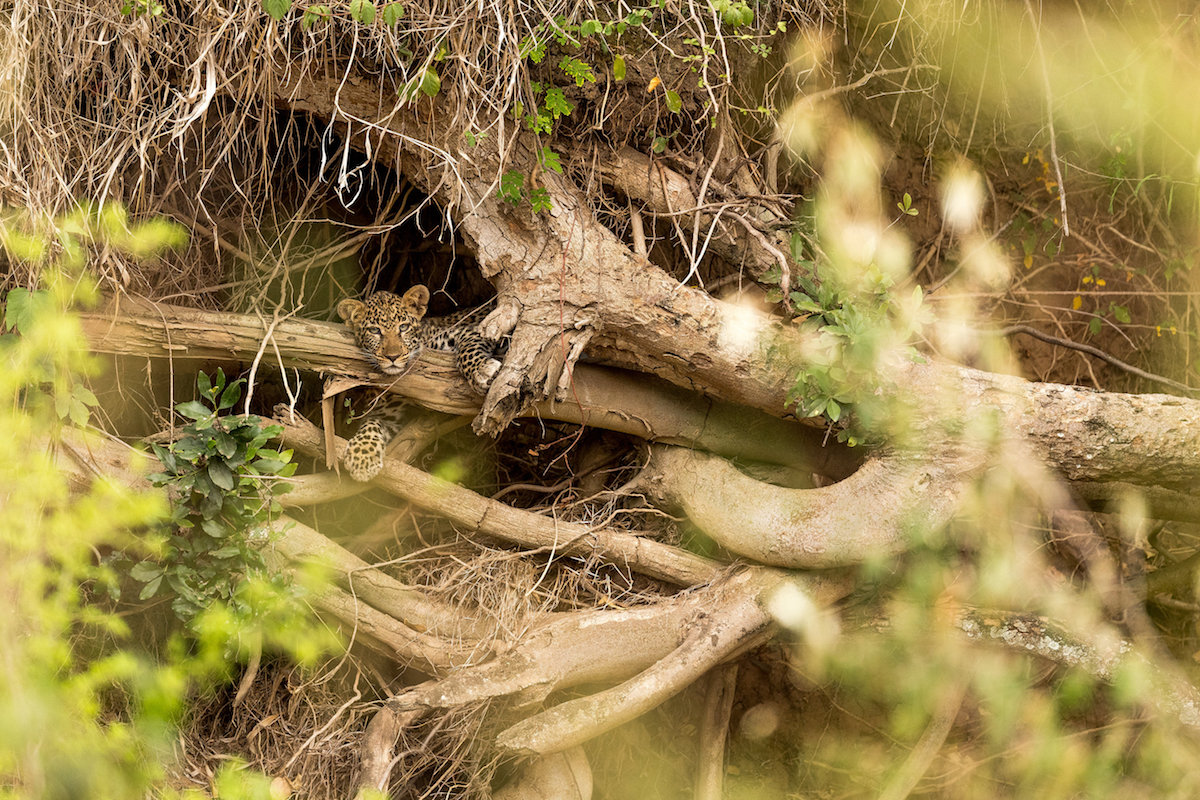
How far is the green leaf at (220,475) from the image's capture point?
324cm

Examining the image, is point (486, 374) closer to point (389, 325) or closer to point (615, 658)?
point (389, 325)

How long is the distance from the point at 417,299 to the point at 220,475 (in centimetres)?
147

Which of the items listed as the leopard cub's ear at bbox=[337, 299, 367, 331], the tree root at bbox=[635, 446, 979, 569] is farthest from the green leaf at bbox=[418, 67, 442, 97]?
the tree root at bbox=[635, 446, 979, 569]

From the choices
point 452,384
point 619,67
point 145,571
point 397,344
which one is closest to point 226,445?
point 145,571

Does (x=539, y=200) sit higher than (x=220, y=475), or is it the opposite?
(x=539, y=200)

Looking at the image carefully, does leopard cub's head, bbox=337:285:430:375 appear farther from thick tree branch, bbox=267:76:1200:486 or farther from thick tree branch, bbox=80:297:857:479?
thick tree branch, bbox=267:76:1200:486

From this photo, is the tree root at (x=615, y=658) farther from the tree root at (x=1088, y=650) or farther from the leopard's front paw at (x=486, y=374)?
the leopard's front paw at (x=486, y=374)

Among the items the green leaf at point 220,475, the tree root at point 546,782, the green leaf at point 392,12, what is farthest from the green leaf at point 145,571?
the green leaf at point 392,12

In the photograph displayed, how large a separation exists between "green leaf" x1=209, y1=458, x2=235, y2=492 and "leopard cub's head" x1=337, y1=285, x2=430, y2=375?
0.68 m

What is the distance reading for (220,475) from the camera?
128 inches

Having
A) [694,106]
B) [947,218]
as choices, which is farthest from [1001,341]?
[694,106]

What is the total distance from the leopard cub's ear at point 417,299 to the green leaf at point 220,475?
4.48 feet

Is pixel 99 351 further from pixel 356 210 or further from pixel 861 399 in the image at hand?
pixel 861 399

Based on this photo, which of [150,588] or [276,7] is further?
[150,588]
